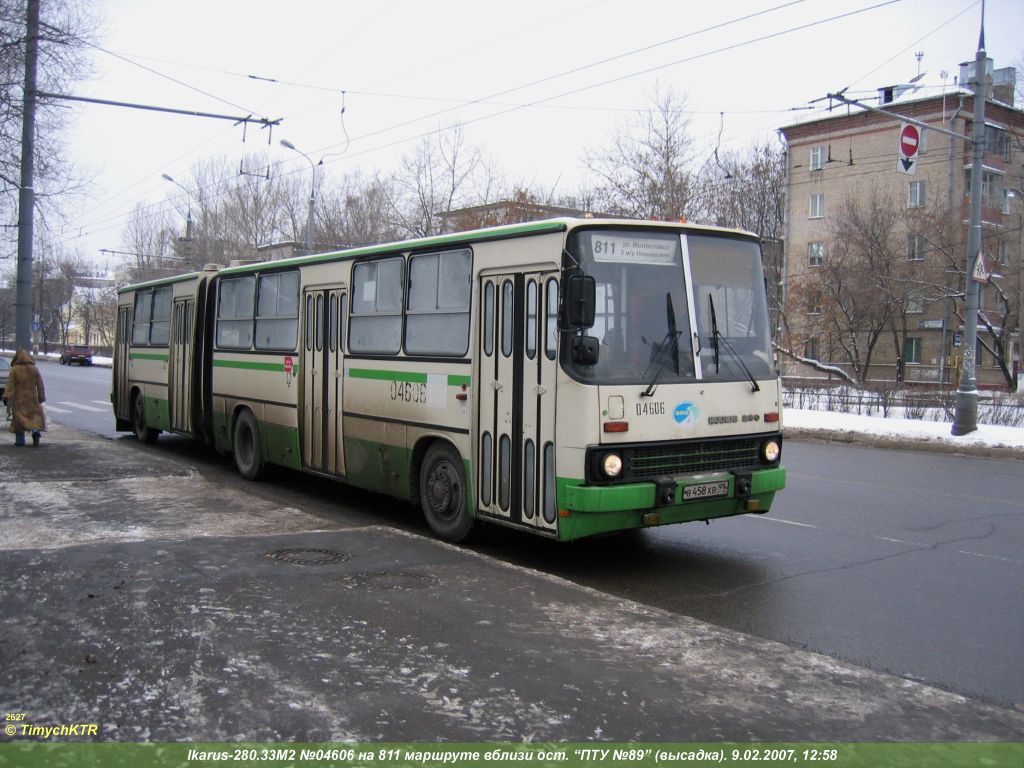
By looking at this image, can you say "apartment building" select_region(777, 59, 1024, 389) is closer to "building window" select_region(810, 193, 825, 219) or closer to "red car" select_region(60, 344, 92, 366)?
"building window" select_region(810, 193, 825, 219)

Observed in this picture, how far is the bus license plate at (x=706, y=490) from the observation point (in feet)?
24.2

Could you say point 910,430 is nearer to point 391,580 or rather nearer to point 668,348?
point 668,348

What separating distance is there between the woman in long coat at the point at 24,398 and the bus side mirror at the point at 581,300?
1126 centimetres

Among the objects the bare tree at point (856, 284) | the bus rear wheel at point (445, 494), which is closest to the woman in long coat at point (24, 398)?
the bus rear wheel at point (445, 494)

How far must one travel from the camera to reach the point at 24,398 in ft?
48.8

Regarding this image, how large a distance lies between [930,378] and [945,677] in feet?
155

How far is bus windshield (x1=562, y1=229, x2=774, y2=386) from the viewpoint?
23.8ft

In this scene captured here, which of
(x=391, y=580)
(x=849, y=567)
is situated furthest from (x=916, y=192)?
(x=391, y=580)

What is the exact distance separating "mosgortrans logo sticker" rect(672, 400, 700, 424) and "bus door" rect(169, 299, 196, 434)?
9500mm

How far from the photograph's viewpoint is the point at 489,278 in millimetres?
8102

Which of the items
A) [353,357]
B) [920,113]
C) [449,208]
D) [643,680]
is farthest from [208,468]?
[920,113]

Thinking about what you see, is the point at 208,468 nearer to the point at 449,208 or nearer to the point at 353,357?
the point at 353,357

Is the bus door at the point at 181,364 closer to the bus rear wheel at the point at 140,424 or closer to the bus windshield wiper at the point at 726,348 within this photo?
the bus rear wheel at the point at 140,424

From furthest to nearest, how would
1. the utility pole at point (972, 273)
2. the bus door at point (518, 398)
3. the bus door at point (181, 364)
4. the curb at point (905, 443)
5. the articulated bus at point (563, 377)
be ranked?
the utility pole at point (972, 273), the curb at point (905, 443), the bus door at point (181, 364), the bus door at point (518, 398), the articulated bus at point (563, 377)
